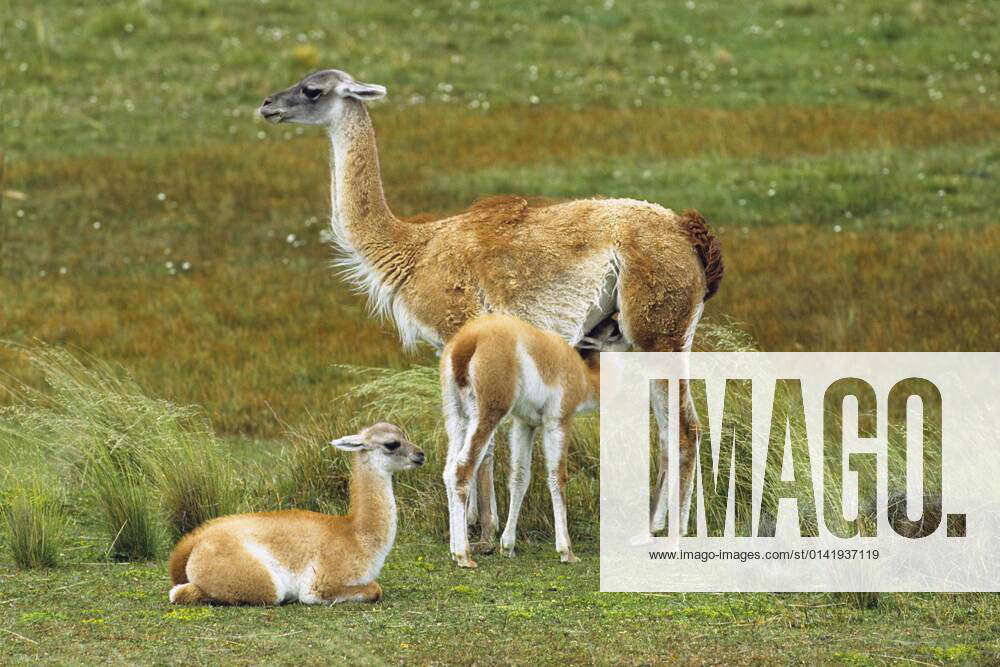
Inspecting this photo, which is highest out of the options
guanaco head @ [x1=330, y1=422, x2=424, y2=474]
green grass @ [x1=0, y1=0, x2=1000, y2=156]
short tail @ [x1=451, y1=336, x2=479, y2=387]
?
green grass @ [x1=0, y1=0, x2=1000, y2=156]

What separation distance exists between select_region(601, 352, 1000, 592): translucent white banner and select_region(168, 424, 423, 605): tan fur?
1388 millimetres

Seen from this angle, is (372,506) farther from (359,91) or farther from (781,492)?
(359,91)

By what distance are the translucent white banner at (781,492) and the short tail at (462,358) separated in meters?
1.08

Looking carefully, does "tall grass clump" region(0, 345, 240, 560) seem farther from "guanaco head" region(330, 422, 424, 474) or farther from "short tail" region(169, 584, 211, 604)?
"guanaco head" region(330, 422, 424, 474)

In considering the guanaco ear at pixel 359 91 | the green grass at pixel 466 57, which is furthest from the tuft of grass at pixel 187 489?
the green grass at pixel 466 57

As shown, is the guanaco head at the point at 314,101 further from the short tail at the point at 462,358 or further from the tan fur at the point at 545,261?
the short tail at the point at 462,358

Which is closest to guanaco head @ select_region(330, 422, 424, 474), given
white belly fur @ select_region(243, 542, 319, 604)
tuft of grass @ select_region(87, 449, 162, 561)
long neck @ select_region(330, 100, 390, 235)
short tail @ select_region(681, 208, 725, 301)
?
white belly fur @ select_region(243, 542, 319, 604)

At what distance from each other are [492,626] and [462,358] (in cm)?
185

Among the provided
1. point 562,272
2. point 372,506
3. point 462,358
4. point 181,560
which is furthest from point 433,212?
point 181,560

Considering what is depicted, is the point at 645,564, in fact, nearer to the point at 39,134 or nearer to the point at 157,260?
the point at 157,260

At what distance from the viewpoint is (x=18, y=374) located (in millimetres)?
16781

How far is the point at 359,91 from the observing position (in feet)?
36.9

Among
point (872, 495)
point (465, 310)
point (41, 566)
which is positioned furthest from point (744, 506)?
point (41, 566)

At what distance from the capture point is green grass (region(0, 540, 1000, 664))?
7.60 metres
